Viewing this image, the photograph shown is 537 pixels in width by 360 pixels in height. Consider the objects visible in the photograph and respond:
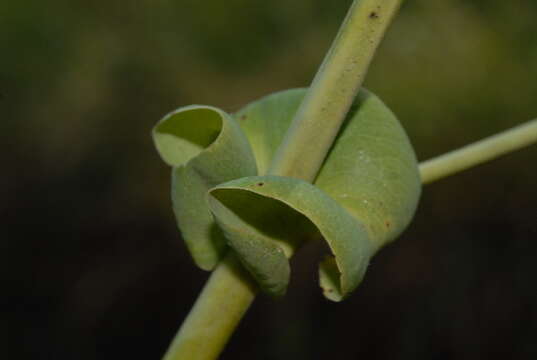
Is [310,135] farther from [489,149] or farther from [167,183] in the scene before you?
[167,183]

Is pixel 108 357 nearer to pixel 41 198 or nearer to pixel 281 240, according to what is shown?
pixel 41 198

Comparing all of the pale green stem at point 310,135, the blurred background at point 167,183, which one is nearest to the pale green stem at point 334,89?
the pale green stem at point 310,135

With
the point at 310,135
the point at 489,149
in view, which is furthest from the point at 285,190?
the point at 489,149

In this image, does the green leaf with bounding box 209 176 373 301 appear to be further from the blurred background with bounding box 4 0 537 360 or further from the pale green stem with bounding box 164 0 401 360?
the blurred background with bounding box 4 0 537 360

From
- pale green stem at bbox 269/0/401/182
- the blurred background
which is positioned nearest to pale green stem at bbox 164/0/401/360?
pale green stem at bbox 269/0/401/182

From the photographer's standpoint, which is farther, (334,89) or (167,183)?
(167,183)
